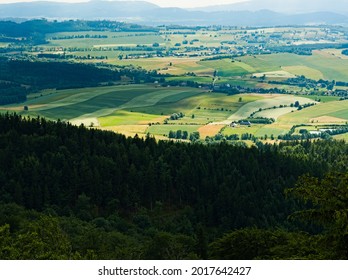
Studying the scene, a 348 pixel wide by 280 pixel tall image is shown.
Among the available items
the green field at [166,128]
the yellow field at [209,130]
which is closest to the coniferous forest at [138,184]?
the yellow field at [209,130]

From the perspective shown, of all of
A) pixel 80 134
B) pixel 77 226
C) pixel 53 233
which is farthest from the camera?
pixel 80 134

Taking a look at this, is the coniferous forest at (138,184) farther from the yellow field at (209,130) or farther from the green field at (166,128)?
the green field at (166,128)

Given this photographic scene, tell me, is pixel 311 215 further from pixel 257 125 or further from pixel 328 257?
pixel 257 125

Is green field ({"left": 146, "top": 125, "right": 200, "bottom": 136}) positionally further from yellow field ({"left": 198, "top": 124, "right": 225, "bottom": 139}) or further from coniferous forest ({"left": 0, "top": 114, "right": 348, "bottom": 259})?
coniferous forest ({"left": 0, "top": 114, "right": 348, "bottom": 259})

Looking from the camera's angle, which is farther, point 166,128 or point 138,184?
point 166,128

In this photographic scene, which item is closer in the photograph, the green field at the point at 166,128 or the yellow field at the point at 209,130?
the green field at the point at 166,128

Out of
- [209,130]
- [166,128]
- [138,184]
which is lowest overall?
[209,130]

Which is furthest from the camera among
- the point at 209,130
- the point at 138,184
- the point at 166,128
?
the point at 209,130

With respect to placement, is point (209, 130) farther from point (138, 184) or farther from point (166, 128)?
point (138, 184)

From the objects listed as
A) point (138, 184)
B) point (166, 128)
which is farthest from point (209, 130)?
point (138, 184)

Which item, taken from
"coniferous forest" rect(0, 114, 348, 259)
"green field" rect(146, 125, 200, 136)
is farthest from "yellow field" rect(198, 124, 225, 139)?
"coniferous forest" rect(0, 114, 348, 259)

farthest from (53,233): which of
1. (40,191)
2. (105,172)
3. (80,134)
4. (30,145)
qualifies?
(80,134)
